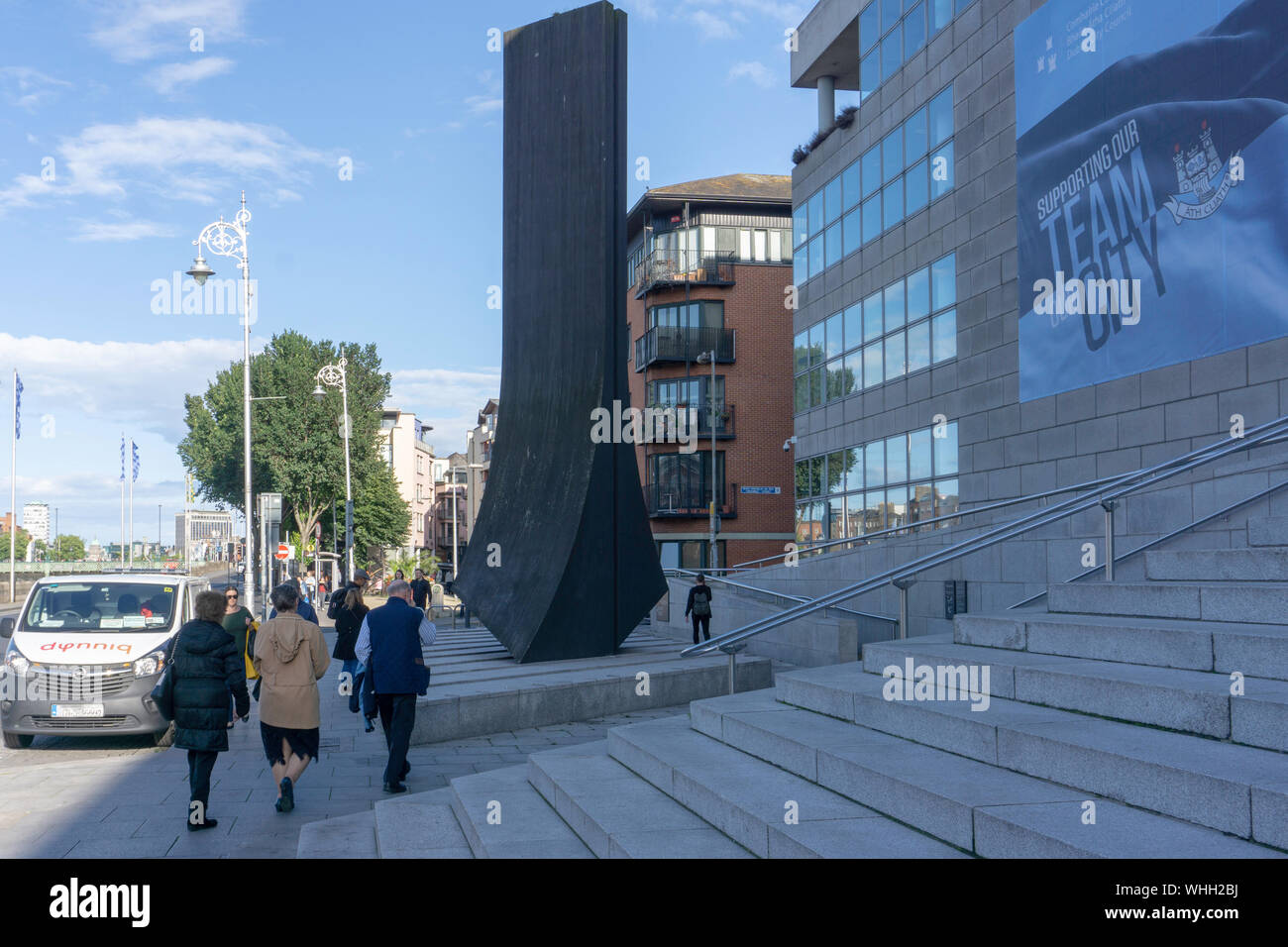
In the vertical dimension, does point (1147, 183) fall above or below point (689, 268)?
below

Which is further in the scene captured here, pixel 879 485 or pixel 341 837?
pixel 879 485

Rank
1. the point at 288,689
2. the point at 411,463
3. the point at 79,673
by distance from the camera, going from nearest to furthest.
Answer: the point at 288,689 < the point at 79,673 < the point at 411,463

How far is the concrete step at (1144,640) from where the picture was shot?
556cm

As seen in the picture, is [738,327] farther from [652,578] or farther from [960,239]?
[652,578]

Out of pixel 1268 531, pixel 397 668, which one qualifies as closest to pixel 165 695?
pixel 397 668

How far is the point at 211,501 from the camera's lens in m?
65.6

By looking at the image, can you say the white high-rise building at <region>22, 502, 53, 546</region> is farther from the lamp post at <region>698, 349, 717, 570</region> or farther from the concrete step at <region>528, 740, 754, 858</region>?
the concrete step at <region>528, 740, 754, 858</region>

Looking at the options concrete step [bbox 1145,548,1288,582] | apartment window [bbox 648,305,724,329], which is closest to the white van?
concrete step [bbox 1145,548,1288,582]

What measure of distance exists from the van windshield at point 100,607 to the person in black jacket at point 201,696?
473 cm

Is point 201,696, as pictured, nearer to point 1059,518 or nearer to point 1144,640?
point 1144,640

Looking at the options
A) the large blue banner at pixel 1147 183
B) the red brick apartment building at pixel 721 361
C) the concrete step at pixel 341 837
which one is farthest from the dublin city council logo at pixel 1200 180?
the red brick apartment building at pixel 721 361

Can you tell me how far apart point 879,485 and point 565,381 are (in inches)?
496

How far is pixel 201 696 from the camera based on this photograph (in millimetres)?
7406

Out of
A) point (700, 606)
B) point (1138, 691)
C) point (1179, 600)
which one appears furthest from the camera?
point (700, 606)
